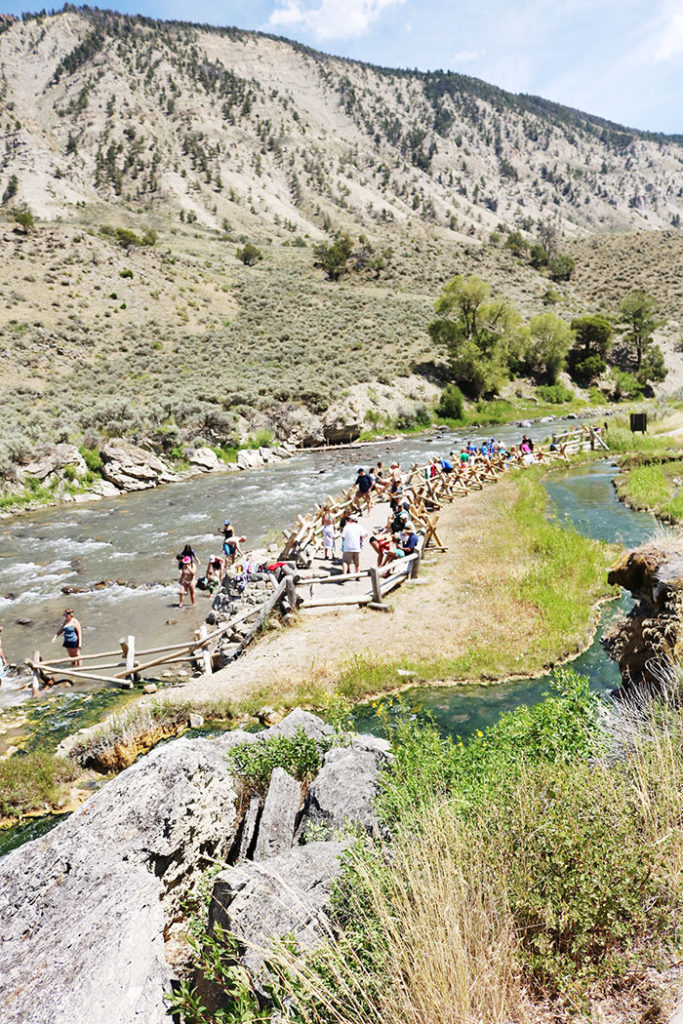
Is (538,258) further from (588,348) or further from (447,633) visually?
(447,633)

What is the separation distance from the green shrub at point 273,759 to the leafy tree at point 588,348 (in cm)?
7276

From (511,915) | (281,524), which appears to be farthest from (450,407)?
(511,915)

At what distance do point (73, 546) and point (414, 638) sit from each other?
1782 centimetres

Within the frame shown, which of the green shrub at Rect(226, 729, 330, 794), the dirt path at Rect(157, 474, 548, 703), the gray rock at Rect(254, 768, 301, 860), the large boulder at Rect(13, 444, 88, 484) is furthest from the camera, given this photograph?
the large boulder at Rect(13, 444, 88, 484)

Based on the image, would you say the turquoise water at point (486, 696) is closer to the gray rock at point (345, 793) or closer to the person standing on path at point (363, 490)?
the gray rock at point (345, 793)

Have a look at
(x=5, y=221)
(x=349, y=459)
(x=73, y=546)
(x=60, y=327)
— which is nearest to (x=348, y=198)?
(x=5, y=221)

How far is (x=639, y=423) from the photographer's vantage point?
37.5m

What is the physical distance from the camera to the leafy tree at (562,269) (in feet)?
329

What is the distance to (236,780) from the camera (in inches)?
256

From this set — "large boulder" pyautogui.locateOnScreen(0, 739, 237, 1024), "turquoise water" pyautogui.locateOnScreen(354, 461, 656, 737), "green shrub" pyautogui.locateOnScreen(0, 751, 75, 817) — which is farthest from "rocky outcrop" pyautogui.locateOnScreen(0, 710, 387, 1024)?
"green shrub" pyautogui.locateOnScreen(0, 751, 75, 817)

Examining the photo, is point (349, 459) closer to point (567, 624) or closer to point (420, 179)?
point (567, 624)

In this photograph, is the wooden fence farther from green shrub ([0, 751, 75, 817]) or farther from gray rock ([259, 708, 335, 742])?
gray rock ([259, 708, 335, 742])

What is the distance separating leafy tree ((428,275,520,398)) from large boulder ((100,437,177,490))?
35928 millimetres

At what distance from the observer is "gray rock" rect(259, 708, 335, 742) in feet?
24.8
